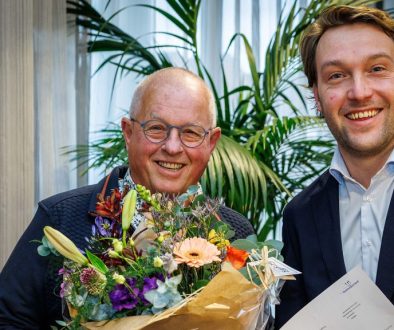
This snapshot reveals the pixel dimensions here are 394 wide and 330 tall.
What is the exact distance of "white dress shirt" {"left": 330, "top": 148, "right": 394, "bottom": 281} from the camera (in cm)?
171

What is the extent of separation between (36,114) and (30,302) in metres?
1.83

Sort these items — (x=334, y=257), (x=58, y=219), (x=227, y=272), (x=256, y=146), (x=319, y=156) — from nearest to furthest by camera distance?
1. (x=227, y=272)
2. (x=334, y=257)
3. (x=58, y=219)
4. (x=256, y=146)
5. (x=319, y=156)

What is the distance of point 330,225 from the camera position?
1759 mm

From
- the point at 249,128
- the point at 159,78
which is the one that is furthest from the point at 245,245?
the point at 249,128

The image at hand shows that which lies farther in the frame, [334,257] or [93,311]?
[334,257]

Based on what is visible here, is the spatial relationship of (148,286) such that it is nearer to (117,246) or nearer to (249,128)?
(117,246)

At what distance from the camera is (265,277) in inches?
52.8

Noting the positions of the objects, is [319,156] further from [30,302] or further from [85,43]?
[30,302]

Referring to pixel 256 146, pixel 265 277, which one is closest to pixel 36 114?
pixel 256 146

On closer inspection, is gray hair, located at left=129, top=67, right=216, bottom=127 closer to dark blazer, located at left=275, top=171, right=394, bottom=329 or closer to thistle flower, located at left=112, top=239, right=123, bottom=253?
dark blazer, located at left=275, top=171, right=394, bottom=329

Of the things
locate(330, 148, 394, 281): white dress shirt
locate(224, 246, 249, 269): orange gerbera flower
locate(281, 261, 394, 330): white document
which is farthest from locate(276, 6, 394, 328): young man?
locate(224, 246, 249, 269): orange gerbera flower

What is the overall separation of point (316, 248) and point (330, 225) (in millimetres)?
70

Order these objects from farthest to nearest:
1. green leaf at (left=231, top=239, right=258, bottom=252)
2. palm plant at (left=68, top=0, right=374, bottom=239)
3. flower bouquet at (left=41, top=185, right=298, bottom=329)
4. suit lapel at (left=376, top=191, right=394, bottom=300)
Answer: palm plant at (left=68, top=0, right=374, bottom=239)
suit lapel at (left=376, top=191, right=394, bottom=300)
green leaf at (left=231, top=239, right=258, bottom=252)
flower bouquet at (left=41, top=185, right=298, bottom=329)

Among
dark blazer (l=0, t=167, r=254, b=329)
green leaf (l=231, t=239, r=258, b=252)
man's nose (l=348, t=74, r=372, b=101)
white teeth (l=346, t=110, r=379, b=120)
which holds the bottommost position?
dark blazer (l=0, t=167, r=254, b=329)
